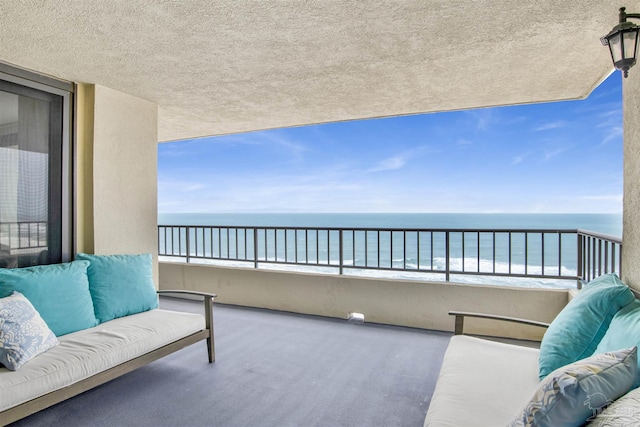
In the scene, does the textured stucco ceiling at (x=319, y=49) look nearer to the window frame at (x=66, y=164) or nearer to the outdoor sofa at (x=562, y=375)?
the window frame at (x=66, y=164)

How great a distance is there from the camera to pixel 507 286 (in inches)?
132

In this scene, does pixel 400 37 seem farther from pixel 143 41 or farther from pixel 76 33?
pixel 76 33

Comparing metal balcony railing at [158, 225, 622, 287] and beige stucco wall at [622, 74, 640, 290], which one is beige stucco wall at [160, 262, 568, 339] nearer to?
metal balcony railing at [158, 225, 622, 287]

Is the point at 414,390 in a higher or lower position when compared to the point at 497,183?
lower

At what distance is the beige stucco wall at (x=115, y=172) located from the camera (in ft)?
10.0

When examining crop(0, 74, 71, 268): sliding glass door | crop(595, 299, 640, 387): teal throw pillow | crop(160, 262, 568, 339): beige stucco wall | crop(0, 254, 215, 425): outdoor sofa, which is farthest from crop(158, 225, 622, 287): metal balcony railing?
crop(0, 74, 71, 268): sliding glass door

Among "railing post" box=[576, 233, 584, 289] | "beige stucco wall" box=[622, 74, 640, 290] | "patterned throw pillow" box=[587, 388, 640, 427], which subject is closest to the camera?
"patterned throw pillow" box=[587, 388, 640, 427]

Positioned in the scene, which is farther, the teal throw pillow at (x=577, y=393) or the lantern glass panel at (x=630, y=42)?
the lantern glass panel at (x=630, y=42)

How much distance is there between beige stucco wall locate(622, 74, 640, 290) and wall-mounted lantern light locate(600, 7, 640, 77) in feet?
0.77

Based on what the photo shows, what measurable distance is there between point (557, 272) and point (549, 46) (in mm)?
2146

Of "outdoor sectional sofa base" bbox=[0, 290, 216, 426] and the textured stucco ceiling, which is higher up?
the textured stucco ceiling

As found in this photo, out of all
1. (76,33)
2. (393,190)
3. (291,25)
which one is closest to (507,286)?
(291,25)

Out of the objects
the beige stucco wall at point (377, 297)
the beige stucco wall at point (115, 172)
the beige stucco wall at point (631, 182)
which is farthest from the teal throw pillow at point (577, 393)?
the beige stucco wall at point (115, 172)

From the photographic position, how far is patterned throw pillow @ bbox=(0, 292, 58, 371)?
1764 millimetres
